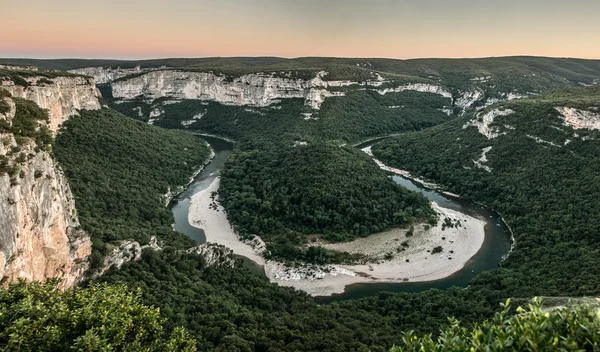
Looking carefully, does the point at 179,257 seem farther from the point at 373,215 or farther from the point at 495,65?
the point at 495,65

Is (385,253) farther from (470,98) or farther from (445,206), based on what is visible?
(470,98)

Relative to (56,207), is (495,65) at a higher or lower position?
higher

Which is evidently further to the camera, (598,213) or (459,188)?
(459,188)

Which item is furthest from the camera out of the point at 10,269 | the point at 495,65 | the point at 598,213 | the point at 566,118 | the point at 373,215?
the point at 495,65

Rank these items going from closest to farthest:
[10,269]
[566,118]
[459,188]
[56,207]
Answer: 1. [10,269]
2. [56,207]
3. [566,118]
4. [459,188]

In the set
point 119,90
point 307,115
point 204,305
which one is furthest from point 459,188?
point 119,90

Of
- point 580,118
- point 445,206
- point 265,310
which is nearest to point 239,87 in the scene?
point 445,206

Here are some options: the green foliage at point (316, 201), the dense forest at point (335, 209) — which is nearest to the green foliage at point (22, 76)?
the dense forest at point (335, 209)

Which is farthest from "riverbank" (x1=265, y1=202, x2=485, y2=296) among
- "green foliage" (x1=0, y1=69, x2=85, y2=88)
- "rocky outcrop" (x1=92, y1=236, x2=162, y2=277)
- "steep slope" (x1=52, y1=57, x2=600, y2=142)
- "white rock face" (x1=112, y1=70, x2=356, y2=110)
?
"white rock face" (x1=112, y1=70, x2=356, y2=110)
